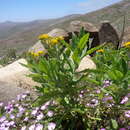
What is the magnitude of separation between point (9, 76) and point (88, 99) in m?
2.75

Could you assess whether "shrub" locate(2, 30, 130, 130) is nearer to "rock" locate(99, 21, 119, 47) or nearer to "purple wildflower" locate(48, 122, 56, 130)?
"purple wildflower" locate(48, 122, 56, 130)

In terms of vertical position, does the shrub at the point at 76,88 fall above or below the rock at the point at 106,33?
above

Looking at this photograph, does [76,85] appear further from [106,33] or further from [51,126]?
[106,33]

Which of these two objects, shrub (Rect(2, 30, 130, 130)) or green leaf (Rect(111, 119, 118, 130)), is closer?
shrub (Rect(2, 30, 130, 130))

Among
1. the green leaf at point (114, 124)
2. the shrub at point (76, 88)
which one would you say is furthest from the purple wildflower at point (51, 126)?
the green leaf at point (114, 124)

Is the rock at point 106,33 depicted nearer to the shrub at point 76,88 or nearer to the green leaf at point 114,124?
the shrub at point 76,88

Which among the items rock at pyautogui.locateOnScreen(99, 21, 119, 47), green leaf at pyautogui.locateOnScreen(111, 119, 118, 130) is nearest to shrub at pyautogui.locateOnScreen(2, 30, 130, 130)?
green leaf at pyautogui.locateOnScreen(111, 119, 118, 130)

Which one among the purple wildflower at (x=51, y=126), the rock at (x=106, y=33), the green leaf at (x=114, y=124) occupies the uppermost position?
the green leaf at (x=114, y=124)

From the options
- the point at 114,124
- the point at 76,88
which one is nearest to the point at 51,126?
the point at 76,88

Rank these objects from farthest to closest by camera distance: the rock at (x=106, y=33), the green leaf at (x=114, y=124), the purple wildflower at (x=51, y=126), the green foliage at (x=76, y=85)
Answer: the rock at (x=106, y=33) → the purple wildflower at (x=51, y=126) → the green leaf at (x=114, y=124) → the green foliage at (x=76, y=85)

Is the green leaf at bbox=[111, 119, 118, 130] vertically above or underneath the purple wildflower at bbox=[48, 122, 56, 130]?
above

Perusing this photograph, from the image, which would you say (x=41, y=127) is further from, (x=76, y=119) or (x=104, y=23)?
(x=104, y=23)

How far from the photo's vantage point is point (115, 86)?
2877 millimetres

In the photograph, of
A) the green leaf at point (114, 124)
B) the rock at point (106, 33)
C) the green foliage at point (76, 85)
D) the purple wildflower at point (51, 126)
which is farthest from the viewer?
the rock at point (106, 33)
